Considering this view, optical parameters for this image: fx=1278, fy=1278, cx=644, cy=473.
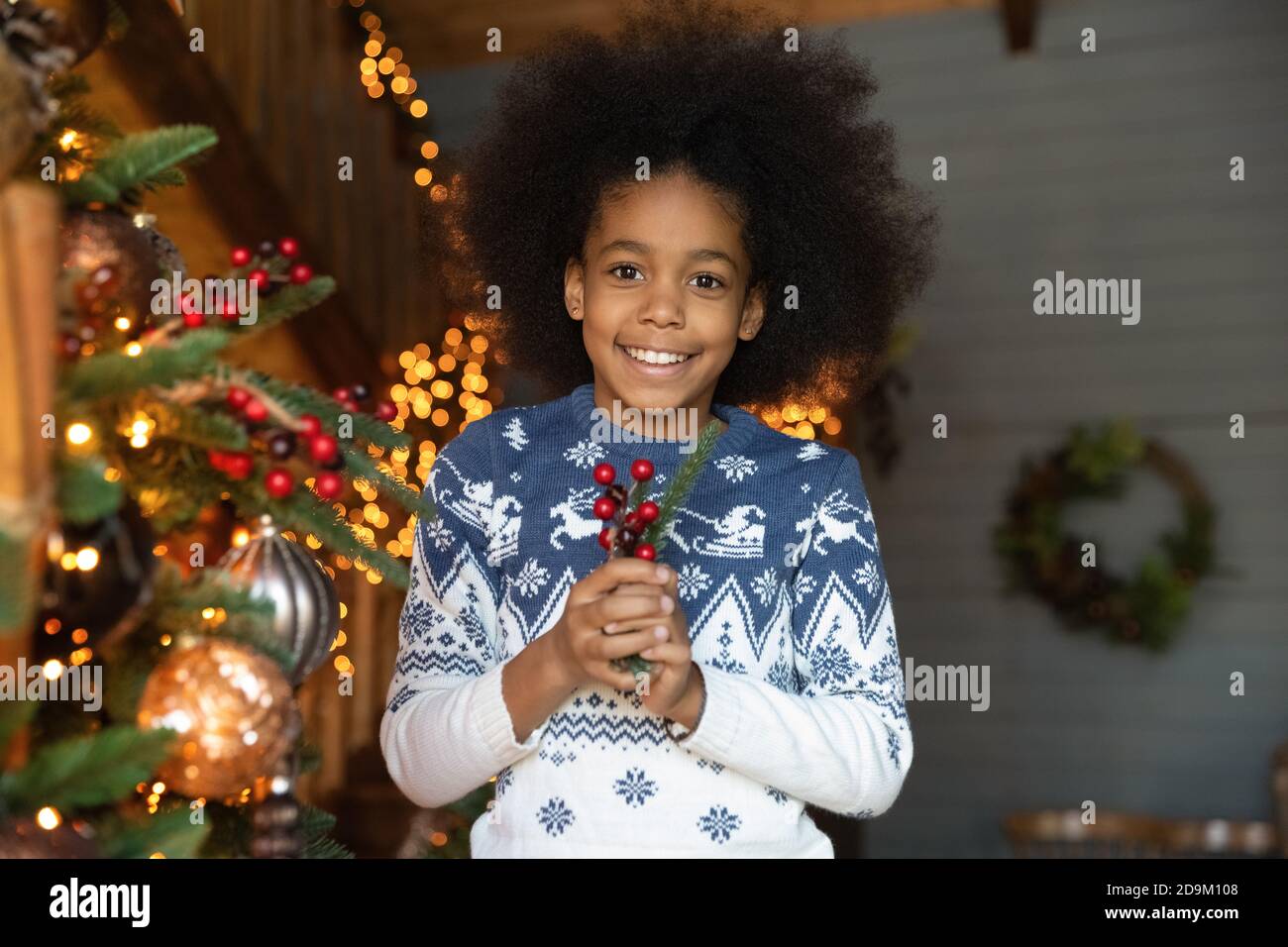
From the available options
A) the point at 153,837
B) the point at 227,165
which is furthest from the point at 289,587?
the point at 227,165

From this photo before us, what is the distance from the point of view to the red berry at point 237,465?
835 millimetres

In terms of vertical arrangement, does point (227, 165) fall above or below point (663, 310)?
above

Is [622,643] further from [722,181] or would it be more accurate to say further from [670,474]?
[722,181]

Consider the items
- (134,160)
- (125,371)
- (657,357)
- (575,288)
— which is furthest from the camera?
(575,288)

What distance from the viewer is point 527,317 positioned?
64.9 inches

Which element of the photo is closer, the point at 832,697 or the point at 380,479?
the point at 380,479

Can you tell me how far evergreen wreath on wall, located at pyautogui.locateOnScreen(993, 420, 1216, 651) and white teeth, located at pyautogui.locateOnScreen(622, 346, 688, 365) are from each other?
295cm

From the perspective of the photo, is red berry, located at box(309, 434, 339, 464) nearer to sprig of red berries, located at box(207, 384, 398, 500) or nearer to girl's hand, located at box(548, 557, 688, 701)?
sprig of red berries, located at box(207, 384, 398, 500)

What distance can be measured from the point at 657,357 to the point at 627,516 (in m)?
0.35

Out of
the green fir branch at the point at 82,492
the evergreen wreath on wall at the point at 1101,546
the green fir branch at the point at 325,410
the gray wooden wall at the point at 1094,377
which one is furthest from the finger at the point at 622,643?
the gray wooden wall at the point at 1094,377

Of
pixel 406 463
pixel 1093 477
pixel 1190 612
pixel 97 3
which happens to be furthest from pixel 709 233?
pixel 1190 612

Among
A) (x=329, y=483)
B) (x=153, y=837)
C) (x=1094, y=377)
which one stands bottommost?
(x=153, y=837)

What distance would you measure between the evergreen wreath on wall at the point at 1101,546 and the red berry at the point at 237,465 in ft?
11.6

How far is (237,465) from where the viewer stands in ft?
2.75
